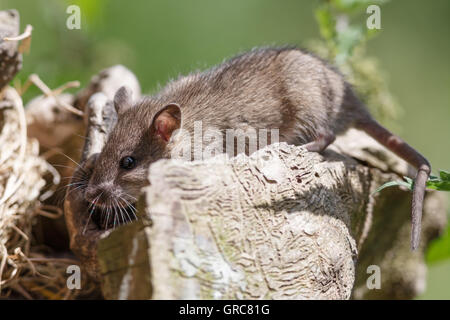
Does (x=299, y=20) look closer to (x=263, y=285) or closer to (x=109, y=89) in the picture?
(x=109, y=89)

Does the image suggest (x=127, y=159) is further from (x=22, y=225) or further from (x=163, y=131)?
(x=22, y=225)

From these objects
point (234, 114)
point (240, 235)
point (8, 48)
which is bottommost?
point (240, 235)

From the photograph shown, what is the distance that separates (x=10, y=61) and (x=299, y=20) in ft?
11.3

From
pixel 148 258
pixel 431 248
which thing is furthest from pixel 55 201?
pixel 431 248

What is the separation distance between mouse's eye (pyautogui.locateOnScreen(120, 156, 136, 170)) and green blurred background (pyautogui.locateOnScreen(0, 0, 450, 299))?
2.65 metres

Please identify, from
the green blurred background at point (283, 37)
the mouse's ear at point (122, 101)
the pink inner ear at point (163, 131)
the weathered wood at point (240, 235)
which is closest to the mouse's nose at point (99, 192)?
the pink inner ear at point (163, 131)

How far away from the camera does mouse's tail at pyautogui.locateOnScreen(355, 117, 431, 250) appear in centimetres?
183

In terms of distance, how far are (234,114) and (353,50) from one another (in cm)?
83

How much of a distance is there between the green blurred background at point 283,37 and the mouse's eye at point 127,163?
8.70ft

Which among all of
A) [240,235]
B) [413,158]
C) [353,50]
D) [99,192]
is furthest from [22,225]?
[353,50]

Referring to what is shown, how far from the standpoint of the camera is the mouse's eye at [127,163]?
86.2 inches

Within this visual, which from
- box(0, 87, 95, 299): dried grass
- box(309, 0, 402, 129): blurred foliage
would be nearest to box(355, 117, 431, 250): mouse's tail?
box(309, 0, 402, 129): blurred foliage

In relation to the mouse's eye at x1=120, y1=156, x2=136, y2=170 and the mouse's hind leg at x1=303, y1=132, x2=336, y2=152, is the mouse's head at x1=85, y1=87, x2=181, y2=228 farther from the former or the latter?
the mouse's hind leg at x1=303, y1=132, x2=336, y2=152

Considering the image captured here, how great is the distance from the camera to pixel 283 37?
523 centimetres
